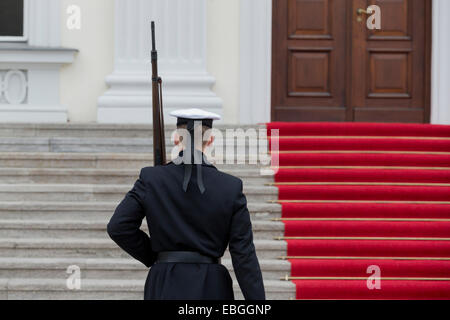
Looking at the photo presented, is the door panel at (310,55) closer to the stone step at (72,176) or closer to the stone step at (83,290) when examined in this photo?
the stone step at (72,176)

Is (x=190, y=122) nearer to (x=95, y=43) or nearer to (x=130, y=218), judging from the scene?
(x=130, y=218)

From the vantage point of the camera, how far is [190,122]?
9.85ft

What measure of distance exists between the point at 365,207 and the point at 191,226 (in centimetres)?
332

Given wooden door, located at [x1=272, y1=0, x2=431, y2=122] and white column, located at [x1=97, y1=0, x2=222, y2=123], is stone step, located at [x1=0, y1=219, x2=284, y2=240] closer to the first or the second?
white column, located at [x1=97, y1=0, x2=222, y2=123]

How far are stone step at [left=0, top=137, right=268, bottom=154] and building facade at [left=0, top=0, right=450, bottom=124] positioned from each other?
2.31 feet

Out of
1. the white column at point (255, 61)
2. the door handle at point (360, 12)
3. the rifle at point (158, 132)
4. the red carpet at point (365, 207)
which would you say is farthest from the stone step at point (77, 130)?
the rifle at point (158, 132)

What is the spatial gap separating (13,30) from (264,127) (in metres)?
2.93

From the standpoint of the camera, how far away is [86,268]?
5461 mm

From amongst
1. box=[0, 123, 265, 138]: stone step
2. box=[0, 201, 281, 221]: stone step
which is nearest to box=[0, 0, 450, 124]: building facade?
box=[0, 123, 265, 138]: stone step

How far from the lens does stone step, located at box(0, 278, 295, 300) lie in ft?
17.3

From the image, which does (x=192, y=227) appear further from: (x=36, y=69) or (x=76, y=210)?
(x=36, y=69)

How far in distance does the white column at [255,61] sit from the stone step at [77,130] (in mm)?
1191

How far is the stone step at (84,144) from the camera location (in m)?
6.94

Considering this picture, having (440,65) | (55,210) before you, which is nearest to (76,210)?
(55,210)
